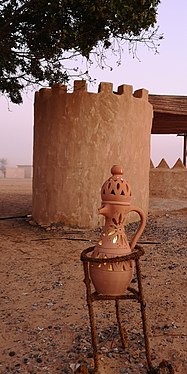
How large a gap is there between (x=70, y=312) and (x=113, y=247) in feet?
5.08

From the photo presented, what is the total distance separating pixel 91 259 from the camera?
2.85 metres

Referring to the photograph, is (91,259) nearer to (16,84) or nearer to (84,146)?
(84,146)

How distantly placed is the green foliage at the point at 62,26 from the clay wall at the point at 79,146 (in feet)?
2.50

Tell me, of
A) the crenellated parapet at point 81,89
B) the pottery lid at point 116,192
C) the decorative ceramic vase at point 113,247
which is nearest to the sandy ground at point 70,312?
the decorative ceramic vase at point 113,247

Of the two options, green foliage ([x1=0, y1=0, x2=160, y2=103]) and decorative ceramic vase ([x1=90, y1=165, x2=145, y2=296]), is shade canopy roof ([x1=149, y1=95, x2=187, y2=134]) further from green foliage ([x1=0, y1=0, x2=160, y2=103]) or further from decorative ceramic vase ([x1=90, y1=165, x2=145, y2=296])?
decorative ceramic vase ([x1=90, y1=165, x2=145, y2=296])

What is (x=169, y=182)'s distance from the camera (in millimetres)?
13000

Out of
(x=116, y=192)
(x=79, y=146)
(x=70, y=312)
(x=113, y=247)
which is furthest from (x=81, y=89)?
(x=113, y=247)

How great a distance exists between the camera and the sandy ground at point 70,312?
319cm

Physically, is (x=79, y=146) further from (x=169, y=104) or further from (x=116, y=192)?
(x=116, y=192)

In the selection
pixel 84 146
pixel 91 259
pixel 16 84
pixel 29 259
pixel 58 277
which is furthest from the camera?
pixel 16 84

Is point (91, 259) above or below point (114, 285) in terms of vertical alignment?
above

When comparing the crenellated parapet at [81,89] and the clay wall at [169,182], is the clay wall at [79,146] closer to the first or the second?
the crenellated parapet at [81,89]

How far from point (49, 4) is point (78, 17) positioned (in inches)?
22.6

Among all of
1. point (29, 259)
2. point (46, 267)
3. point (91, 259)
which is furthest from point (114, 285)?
point (29, 259)
